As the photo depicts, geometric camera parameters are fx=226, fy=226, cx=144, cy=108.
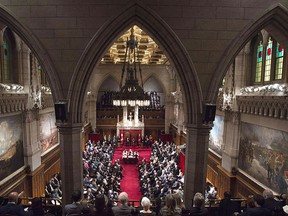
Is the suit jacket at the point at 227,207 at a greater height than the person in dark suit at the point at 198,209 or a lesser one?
lesser

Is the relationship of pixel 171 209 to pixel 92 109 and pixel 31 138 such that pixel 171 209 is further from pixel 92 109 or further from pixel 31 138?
pixel 92 109

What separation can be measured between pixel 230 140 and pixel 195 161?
5363 millimetres

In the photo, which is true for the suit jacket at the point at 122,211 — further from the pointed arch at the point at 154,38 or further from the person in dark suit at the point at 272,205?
the pointed arch at the point at 154,38

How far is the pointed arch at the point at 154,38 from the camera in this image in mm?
4961

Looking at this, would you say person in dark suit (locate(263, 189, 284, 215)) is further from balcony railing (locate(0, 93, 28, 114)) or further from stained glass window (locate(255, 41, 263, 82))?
balcony railing (locate(0, 93, 28, 114))

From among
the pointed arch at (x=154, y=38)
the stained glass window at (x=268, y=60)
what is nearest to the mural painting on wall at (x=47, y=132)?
the pointed arch at (x=154, y=38)

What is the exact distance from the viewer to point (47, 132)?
40.7ft

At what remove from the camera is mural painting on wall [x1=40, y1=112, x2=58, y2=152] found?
11.7 meters

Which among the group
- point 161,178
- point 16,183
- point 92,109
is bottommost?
point 161,178

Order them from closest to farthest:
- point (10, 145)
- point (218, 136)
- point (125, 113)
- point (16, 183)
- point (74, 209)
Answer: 1. point (74, 209)
2. point (10, 145)
3. point (16, 183)
4. point (218, 136)
5. point (125, 113)

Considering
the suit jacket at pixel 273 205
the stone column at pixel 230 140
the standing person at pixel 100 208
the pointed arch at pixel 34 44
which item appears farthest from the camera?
the stone column at pixel 230 140

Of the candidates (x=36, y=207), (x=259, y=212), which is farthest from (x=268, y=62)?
(x=36, y=207)

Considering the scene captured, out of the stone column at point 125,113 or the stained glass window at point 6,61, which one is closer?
the stained glass window at point 6,61

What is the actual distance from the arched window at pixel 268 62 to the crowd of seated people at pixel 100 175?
7393 millimetres
